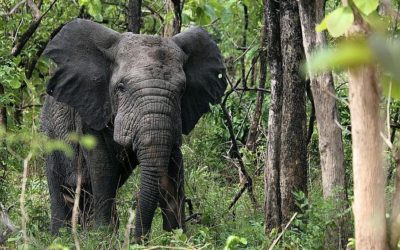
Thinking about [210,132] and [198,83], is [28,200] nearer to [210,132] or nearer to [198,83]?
[198,83]

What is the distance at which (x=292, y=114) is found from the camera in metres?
6.20

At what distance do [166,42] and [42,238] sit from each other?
5.94ft

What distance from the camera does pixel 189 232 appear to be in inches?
274

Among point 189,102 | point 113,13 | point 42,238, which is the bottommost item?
point 42,238

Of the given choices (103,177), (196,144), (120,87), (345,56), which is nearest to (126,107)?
(120,87)

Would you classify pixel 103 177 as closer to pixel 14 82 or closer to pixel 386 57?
pixel 14 82

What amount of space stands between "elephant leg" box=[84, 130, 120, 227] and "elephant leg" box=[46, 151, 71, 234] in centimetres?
63

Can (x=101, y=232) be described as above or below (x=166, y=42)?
below

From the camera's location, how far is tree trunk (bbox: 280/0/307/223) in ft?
20.1

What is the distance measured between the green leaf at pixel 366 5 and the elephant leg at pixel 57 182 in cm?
517

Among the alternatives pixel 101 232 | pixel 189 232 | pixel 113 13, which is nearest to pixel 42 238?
pixel 101 232

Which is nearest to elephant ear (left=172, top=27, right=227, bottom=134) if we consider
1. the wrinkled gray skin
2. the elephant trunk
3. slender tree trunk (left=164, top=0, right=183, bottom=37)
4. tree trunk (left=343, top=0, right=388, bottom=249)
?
the wrinkled gray skin

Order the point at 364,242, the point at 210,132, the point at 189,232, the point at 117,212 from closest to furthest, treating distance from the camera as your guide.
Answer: the point at 364,242, the point at 189,232, the point at 117,212, the point at 210,132

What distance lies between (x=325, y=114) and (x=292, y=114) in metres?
0.40
